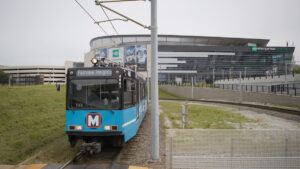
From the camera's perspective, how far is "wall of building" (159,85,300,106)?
2564 cm

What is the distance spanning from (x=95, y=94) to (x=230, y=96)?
109 feet

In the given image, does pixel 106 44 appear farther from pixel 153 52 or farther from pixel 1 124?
pixel 153 52

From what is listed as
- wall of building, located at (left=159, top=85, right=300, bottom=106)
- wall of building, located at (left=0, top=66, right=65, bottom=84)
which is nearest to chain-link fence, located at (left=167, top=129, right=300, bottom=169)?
wall of building, located at (left=159, top=85, right=300, bottom=106)

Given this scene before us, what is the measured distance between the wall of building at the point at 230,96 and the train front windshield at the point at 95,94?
77.6 feet

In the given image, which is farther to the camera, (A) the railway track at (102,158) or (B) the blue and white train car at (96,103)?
(B) the blue and white train car at (96,103)

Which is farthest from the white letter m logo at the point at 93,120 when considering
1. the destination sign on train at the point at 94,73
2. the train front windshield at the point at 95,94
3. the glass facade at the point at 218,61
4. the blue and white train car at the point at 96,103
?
the glass facade at the point at 218,61

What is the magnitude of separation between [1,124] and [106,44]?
302ft

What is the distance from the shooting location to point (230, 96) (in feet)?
120

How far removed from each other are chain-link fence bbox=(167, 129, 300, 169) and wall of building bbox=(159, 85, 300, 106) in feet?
73.7

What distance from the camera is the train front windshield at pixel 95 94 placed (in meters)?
7.02

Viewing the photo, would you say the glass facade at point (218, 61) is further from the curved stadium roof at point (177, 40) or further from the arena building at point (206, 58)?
the curved stadium roof at point (177, 40)

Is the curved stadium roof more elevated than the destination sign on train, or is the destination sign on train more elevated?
the curved stadium roof

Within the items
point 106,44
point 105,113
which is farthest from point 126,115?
point 106,44

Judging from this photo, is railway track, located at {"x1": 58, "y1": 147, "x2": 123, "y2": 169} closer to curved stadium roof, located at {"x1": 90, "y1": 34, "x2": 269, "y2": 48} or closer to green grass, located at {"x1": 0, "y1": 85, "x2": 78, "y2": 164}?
green grass, located at {"x1": 0, "y1": 85, "x2": 78, "y2": 164}
